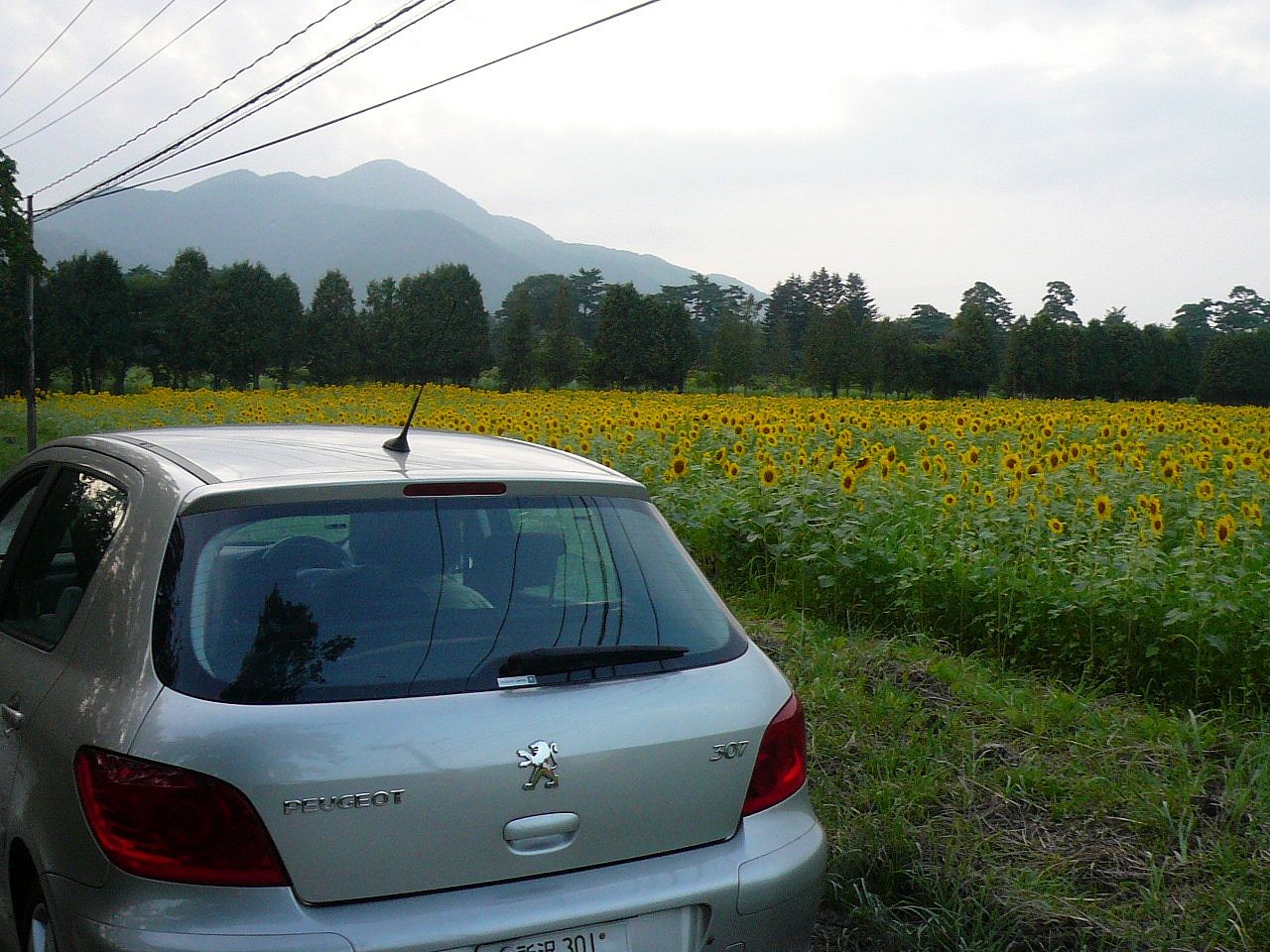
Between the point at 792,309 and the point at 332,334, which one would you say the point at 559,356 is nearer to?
the point at 332,334

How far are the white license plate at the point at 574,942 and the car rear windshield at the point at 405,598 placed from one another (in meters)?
0.48

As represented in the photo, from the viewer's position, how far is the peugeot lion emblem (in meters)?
2.23

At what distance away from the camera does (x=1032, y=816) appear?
411cm

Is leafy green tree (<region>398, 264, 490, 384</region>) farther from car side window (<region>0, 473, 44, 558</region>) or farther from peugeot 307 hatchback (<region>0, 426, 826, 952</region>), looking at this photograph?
peugeot 307 hatchback (<region>0, 426, 826, 952</region>)

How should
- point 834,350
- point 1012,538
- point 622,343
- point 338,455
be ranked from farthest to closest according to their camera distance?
1. point 622,343
2. point 834,350
3. point 1012,538
4. point 338,455

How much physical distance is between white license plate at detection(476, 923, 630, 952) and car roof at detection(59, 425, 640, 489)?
0.99 meters

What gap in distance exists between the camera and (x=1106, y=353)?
Result: 62719mm

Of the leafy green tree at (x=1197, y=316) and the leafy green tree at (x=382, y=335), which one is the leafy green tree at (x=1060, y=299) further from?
the leafy green tree at (x=382, y=335)

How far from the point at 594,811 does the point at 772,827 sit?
19.8 inches

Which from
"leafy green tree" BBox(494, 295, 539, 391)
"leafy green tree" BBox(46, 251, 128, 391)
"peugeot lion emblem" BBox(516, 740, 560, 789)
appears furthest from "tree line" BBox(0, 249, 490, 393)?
"peugeot lion emblem" BBox(516, 740, 560, 789)

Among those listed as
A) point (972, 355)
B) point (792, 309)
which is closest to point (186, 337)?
point (972, 355)

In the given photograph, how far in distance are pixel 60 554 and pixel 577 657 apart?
154 centimetres

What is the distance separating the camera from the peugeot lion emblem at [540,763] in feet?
7.32

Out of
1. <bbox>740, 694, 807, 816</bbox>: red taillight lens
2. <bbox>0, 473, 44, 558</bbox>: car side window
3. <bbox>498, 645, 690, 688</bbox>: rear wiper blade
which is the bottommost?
<bbox>740, 694, 807, 816</bbox>: red taillight lens
